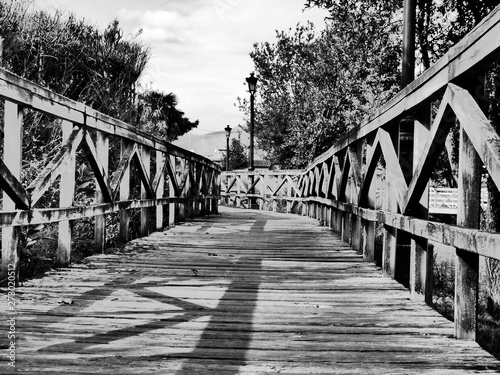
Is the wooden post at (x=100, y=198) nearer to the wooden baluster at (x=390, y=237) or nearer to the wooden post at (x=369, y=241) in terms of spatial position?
the wooden post at (x=369, y=241)

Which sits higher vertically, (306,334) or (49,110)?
(49,110)

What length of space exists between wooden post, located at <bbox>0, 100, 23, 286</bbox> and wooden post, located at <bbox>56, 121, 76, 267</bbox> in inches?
31.1

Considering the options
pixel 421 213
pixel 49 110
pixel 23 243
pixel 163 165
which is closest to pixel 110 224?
pixel 163 165

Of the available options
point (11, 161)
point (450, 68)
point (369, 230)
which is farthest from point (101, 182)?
point (450, 68)

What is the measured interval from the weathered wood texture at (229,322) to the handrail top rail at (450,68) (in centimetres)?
121

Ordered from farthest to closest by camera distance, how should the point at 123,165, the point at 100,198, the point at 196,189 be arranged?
the point at 196,189 → the point at 123,165 → the point at 100,198

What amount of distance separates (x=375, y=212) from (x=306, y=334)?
2.03m

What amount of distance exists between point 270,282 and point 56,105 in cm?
199

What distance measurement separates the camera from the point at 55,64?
9.81 meters

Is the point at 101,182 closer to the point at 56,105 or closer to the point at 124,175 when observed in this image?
the point at 124,175

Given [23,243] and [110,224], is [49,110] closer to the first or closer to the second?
[23,243]

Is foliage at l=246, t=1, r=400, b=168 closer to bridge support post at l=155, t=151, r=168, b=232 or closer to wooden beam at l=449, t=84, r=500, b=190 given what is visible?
bridge support post at l=155, t=151, r=168, b=232

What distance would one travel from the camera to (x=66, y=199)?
14.5 ft

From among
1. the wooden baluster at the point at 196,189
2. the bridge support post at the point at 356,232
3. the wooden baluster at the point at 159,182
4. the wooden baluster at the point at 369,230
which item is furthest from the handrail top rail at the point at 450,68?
the wooden baluster at the point at 196,189
